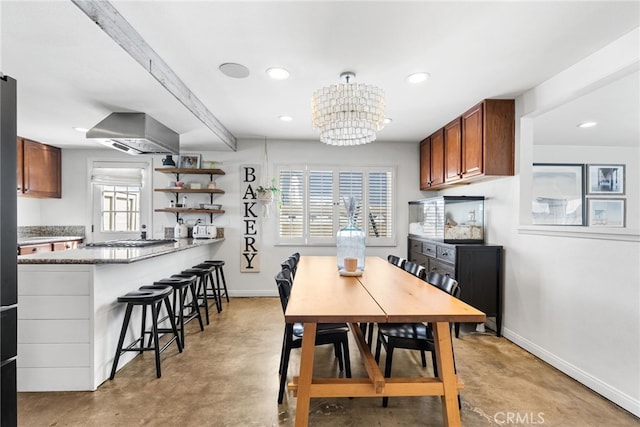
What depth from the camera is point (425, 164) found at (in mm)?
4668

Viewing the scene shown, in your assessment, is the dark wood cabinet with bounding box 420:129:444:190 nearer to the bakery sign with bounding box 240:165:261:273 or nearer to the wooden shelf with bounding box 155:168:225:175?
the bakery sign with bounding box 240:165:261:273

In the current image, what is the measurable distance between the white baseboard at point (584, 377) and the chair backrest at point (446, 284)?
4.02ft

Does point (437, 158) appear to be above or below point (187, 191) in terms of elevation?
above

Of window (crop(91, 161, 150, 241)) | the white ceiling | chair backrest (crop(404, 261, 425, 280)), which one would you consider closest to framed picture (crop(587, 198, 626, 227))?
the white ceiling

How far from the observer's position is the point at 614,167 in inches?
184

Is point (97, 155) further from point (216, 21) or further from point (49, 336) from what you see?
point (216, 21)

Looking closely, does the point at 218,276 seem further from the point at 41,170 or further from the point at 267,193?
the point at 41,170

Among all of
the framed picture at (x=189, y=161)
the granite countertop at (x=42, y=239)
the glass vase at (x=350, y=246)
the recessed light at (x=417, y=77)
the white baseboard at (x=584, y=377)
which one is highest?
the recessed light at (x=417, y=77)

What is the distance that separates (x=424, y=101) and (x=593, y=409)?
9.26 ft

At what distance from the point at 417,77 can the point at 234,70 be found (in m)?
1.54

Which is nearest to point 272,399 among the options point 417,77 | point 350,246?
point 350,246

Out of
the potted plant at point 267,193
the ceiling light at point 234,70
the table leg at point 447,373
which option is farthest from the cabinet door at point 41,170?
the table leg at point 447,373

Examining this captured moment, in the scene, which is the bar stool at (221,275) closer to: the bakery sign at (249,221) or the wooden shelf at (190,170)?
the bakery sign at (249,221)

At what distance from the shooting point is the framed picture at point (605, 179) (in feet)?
15.1
